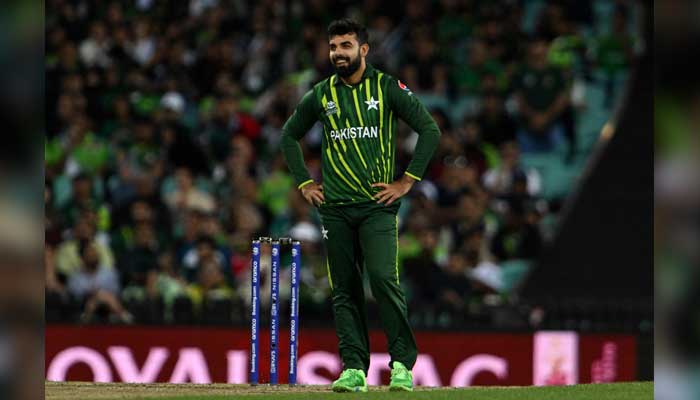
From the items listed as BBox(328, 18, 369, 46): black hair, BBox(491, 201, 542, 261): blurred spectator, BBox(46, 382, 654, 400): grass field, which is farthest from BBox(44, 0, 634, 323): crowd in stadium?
BBox(328, 18, 369, 46): black hair

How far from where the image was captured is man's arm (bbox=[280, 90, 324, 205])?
6918 millimetres

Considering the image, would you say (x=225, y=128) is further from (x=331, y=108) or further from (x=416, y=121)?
(x=416, y=121)

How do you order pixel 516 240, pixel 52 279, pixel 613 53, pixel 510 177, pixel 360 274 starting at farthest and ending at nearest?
pixel 613 53 → pixel 510 177 → pixel 516 240 → pixel 52 279 → pixel 360 274

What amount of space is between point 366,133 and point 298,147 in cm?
51

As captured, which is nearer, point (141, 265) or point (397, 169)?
point (141, 265)

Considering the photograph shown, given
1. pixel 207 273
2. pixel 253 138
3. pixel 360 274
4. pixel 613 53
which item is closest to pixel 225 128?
pixel 253 138

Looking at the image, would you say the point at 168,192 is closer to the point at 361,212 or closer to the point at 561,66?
the point at 561,66

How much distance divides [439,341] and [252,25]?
6907 mm

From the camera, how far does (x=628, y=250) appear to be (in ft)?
43.7

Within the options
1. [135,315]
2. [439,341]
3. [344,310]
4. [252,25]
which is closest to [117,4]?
[252,25]

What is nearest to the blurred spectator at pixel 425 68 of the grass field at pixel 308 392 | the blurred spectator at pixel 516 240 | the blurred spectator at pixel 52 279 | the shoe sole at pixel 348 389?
the blurred spectator at pixel 516 240

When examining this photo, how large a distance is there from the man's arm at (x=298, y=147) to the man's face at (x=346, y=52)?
33 centimetres

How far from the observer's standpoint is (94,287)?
1254 cm

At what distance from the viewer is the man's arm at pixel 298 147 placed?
6.92m
